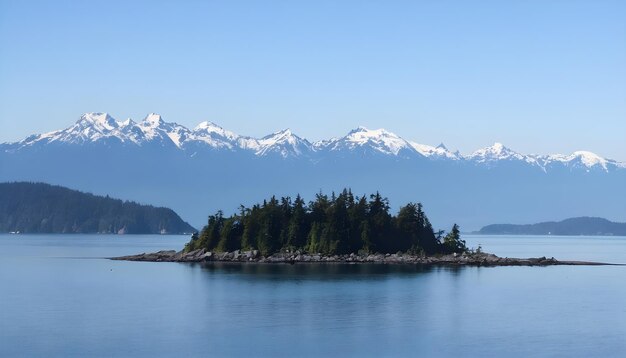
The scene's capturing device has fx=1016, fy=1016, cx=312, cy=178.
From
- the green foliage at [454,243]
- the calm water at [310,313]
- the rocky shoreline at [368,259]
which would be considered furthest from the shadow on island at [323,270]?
the green foliage at [454,243]

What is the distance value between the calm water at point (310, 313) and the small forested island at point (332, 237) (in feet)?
47.9

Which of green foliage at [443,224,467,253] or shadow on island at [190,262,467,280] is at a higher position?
green foliage at [443,224,467,253]

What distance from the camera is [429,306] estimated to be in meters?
87.7

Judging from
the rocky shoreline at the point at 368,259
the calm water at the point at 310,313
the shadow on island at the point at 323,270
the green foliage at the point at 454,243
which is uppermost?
the green foliage at the point at 454,243

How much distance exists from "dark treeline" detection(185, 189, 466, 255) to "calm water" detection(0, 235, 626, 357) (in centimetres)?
1566

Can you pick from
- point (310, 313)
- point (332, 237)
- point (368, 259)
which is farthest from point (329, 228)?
point (310, 313)

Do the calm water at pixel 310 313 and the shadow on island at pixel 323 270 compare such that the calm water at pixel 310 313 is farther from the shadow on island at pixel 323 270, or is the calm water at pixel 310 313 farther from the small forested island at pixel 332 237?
the small forested island at pixel 332 237

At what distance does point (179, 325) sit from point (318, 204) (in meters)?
78.2

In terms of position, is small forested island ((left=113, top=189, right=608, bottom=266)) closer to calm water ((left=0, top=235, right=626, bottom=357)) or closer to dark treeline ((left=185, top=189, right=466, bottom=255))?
dark treeline ((left=185, top=189, right=466, bottom=255))

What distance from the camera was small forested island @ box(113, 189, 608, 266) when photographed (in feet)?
482

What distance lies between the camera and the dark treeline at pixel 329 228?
147375 millimetres

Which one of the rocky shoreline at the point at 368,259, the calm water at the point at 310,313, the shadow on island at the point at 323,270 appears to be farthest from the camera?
the rocky shoreline at the point at 368,259

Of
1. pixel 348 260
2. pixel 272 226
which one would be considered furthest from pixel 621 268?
pixel 272 226

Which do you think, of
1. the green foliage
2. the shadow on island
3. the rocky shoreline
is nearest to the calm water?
the shadow on island
